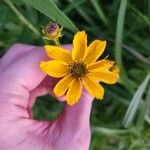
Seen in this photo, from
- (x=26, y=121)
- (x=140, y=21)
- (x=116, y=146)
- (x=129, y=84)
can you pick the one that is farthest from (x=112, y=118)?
(x=26, y=121)

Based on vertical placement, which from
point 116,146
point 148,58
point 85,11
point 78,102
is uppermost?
point 85,11

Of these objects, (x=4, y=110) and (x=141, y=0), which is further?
(x=141, y=0)

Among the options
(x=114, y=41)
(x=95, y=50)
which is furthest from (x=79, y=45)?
(x=114, y=41)

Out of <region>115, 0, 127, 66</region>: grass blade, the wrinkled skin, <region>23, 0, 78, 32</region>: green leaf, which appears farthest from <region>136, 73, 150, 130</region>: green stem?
<region>23, 0, 78, 32</region>: green leaf

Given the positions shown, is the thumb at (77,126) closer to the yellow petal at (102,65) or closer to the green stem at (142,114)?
the yellow petal at (102,65)

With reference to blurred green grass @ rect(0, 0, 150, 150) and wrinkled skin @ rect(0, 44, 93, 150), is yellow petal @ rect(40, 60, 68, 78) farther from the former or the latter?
blurred green grass @ rect(0, 0, 150, 150)

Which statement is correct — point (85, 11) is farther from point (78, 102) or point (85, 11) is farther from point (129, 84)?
point (78, 102)

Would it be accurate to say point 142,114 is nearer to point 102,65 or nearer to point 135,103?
point 135,103

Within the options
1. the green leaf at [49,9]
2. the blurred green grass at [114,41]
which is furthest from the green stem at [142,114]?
the green leaf at [49,9]
